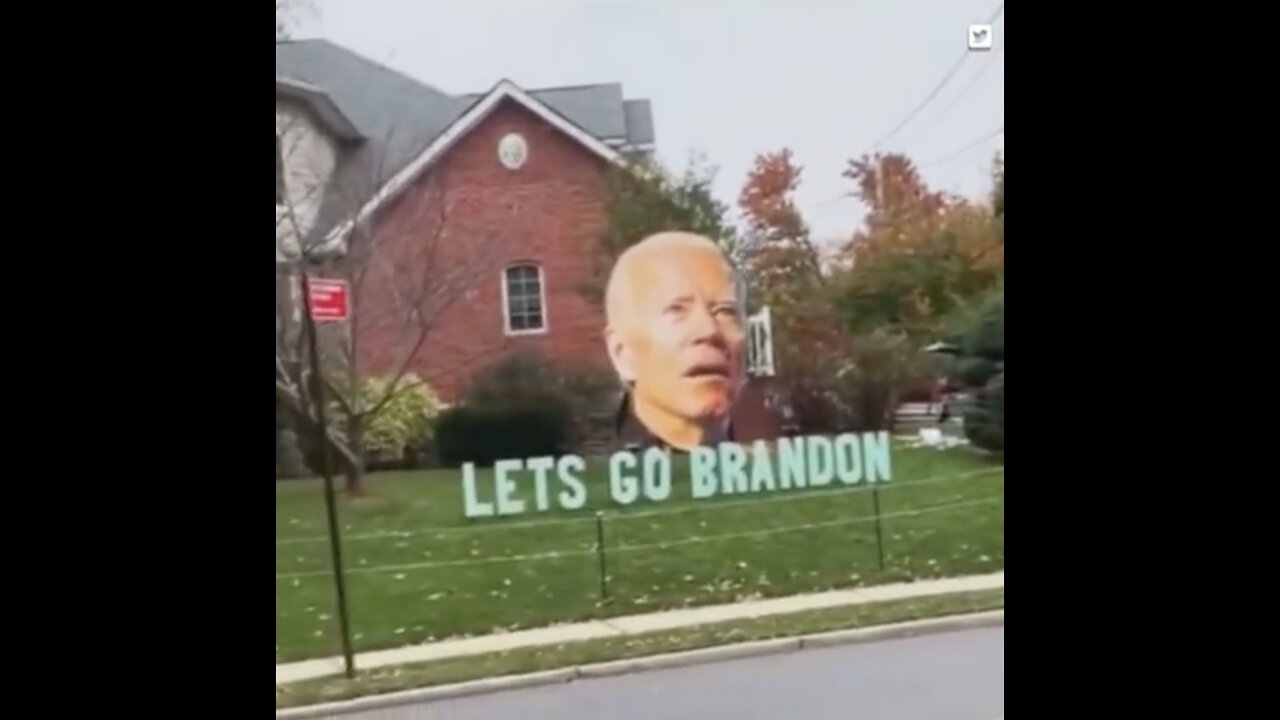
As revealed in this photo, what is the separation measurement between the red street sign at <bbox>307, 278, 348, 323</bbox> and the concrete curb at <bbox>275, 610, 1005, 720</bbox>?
71 cm

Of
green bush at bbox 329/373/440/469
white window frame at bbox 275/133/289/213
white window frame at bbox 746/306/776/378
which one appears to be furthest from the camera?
white window frame at bbox 746/306/776/378

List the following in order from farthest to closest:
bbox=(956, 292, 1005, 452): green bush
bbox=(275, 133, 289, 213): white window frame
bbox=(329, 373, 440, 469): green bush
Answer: bbox=(956, 292, 1005, 452): green bush < bbox=(329, 373, 440, 469): green bush < bbox=(275, 133, 289, 213): white window frame

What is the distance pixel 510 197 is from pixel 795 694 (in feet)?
3.66

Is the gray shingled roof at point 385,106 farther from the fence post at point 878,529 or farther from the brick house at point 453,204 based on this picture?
the fence post at point 878,529

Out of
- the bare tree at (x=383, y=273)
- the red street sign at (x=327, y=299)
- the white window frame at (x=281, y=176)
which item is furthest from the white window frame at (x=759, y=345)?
the white window frame at (x=281, y=176)

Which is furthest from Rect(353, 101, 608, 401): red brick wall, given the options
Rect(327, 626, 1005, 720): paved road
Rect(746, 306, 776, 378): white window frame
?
Rect(327, 626, 1005, 720): paved road

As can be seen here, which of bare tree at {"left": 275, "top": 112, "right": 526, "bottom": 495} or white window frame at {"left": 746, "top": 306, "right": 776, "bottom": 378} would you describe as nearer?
bare tree at {"left": 275, "top": 112, "right": 526, "bottom": 495}

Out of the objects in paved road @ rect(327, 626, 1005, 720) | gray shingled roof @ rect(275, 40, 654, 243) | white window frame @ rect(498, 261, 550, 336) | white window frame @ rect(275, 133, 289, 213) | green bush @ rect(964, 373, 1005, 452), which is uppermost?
gray shingled roof @ rect(275, 40, 654, 243)

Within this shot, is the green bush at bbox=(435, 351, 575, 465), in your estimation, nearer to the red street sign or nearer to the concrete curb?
the red street sign

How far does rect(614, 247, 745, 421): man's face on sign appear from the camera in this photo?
2844mm
